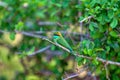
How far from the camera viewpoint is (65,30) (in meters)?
2.20

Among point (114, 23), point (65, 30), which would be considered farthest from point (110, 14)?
point (65, 30)

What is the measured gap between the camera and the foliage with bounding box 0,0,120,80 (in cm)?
163

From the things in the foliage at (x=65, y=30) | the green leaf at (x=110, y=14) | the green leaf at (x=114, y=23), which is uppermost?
the green leaf at (x=110, y=14)

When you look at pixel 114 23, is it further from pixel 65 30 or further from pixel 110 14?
pixel 65 30

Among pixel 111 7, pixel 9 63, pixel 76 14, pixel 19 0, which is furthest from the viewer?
pixel 9 63

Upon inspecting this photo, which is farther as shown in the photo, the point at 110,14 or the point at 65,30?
the point at 65,30

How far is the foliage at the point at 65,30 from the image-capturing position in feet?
5.36

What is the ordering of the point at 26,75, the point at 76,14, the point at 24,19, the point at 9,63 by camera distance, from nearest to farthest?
the point at 76,14 → the point at 24,19 → the point at 26,75 → the point at 9,63

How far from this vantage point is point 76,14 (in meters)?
2.29

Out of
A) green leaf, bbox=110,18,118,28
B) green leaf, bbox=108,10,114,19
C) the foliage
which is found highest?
green leaf, bbox=108,10,114,19

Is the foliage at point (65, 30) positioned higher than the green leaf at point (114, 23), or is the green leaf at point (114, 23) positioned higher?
the green leaf at point (114, 23)

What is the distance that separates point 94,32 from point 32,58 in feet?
4.85

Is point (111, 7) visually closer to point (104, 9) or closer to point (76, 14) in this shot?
point (104, 9)

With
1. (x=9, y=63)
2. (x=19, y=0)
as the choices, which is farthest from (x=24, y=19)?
(x=9, y=63)
